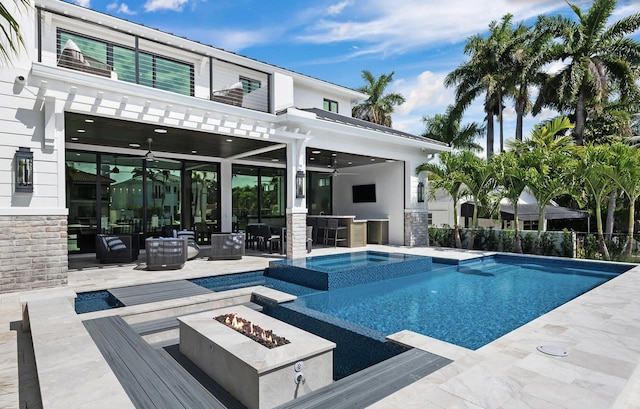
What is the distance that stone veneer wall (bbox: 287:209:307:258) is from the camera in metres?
10.6

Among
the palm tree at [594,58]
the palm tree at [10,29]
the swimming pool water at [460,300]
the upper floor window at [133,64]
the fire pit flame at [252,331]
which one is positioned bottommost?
the swimming pool water at [460,300]

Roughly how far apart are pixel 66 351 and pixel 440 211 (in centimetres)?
1744

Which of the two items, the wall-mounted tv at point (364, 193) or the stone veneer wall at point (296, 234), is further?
the wall-mounted tv at point (364, 193)

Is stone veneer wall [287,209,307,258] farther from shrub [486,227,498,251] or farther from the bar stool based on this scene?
shrub [486,227,498,251]

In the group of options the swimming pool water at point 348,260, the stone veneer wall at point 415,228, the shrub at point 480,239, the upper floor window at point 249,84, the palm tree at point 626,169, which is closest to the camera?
the swimming pool water at point 348,260

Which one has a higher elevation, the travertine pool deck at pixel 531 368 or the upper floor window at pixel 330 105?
the upper floor window at pixel 330 105

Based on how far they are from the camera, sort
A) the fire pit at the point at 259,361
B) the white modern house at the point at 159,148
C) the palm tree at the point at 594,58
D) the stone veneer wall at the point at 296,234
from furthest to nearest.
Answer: the palm tree at the point at 594,58, the stone veneer wall at the point at 296,234, the white modern house at the point at 159,148, the fire pit at the point at 259,361

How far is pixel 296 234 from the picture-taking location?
10688 millimetres

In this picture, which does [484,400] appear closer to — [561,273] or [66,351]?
[66,351]

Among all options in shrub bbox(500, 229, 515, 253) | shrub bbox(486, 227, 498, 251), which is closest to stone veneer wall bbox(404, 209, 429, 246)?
shrub bbox(486, 227, 498, 251)

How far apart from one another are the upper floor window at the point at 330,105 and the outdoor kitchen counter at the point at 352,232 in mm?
4884

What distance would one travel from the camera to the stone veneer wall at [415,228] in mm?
14461

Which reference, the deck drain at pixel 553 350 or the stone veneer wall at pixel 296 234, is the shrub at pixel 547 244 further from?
the deck drain at pixel 553 350

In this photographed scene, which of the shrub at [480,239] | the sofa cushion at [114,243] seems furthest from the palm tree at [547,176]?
the sofa cushion at [114,243]
